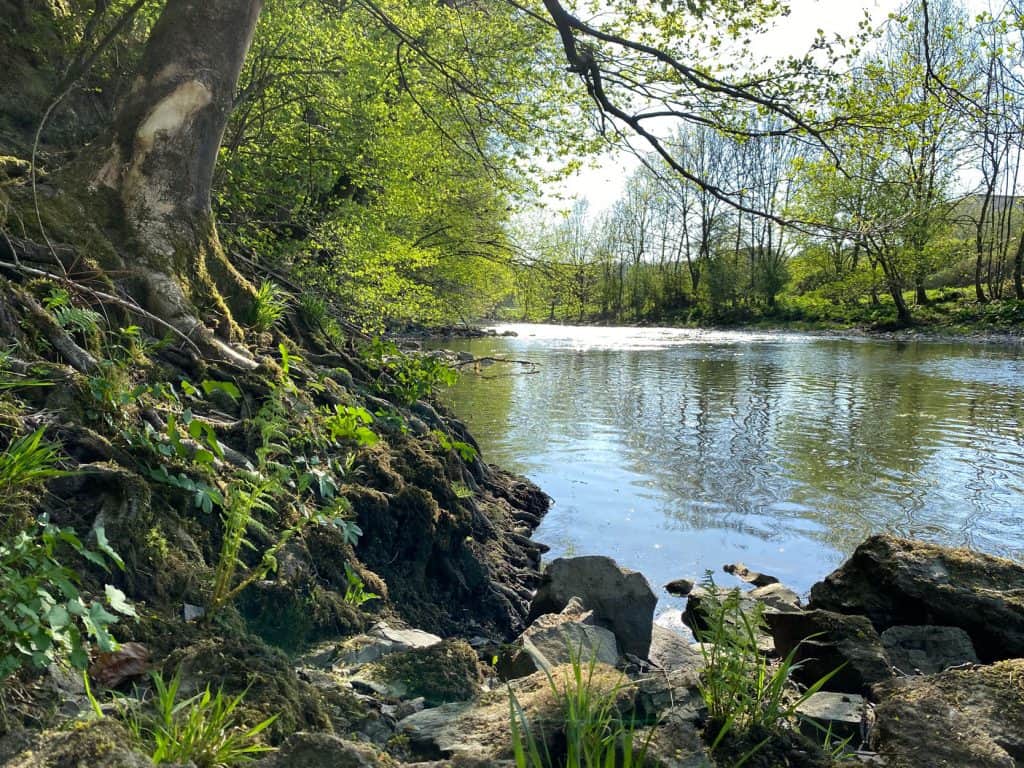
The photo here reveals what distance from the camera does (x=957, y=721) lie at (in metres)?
2.83

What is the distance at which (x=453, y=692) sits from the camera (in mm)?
3492

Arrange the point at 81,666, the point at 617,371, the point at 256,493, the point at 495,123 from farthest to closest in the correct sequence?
the point at 617,371
the point at 495,123
the point at 256,493
the point at 81,666

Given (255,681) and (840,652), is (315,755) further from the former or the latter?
(840,652)

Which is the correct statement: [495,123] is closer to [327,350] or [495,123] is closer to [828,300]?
[327,350]

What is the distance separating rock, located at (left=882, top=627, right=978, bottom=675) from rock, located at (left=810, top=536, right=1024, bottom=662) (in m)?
0.18

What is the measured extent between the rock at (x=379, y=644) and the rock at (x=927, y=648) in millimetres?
2957

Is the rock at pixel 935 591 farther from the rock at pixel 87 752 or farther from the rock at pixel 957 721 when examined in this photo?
the rock at pixel 87 752

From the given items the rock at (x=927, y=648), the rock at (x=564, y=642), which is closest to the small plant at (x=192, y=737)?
the rock at (x=564, y=642)

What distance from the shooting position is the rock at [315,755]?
2062 mm

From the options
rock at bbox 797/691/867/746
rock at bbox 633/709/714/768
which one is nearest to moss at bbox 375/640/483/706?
rock at bbox 633/709/714/768

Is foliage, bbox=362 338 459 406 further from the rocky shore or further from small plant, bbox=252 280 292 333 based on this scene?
the rocky shore

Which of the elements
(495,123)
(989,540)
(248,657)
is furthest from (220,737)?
(989,540)

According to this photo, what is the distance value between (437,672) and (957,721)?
234 centimetres

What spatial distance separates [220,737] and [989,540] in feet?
28.6
